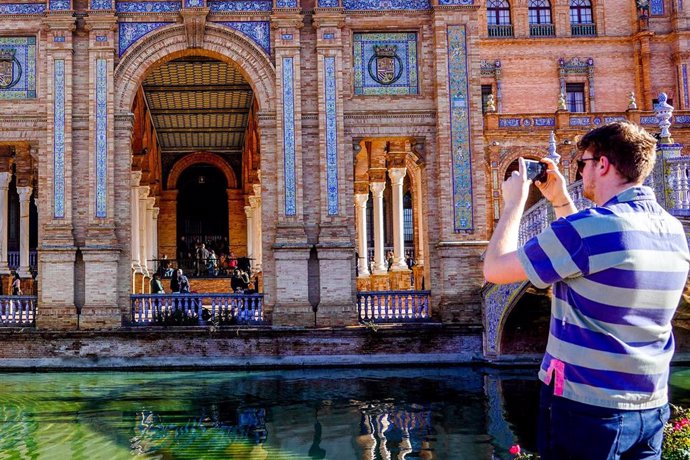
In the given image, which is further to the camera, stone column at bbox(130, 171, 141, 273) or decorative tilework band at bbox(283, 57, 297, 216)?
stone column at bbox(130, 171, 141, 273)

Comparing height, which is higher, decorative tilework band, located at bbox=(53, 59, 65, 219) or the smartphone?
decorative tilework band, located at bbox=(53, 59, 65, 219)

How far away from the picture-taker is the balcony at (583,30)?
3100 centimetres

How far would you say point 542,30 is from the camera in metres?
31.0

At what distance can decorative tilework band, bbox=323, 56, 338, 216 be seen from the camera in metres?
15.2

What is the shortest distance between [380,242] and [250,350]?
27.6 feet

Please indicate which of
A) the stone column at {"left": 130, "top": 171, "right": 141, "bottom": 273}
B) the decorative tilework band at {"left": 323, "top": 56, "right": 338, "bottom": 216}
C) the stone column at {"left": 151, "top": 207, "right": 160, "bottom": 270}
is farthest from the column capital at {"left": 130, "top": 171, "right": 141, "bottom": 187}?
the decorative tilework band at {"left": 323, "top": 56, "right": 338, "bottom": 216}

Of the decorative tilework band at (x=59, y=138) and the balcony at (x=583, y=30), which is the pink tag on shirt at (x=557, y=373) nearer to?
the decorative tilework band at (x=59, y=138)

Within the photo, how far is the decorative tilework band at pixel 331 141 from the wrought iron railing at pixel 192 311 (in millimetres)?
2309

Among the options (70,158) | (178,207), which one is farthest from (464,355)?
(178,207)

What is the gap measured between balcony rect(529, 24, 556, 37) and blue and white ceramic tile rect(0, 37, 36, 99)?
68.7ft

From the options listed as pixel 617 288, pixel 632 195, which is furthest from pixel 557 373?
pixel 632 195

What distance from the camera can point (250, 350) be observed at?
14.5 meters

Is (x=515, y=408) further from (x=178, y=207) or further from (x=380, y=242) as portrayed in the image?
(x=178, y=207)

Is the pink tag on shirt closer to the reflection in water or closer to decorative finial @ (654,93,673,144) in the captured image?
the reflection in water
